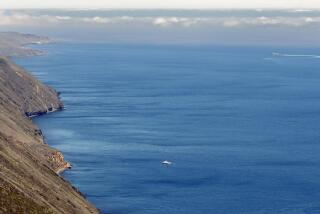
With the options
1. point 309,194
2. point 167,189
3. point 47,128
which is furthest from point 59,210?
point 47,128

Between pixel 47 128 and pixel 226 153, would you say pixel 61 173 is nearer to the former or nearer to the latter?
pixel 226 153

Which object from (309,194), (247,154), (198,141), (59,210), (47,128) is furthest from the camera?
(47,128)

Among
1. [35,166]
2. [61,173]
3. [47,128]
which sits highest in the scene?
[47,128]

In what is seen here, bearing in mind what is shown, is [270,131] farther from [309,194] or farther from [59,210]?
[59,210]

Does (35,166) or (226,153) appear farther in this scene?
(226,153)

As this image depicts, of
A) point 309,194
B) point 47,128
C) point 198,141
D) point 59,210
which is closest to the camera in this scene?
point 59,210

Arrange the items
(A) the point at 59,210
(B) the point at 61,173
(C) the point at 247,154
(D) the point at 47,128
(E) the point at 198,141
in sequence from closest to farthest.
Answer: (A) the point at 59,210
(B) the point at 61,173
(C) the point at 247,154
(E) the point at 198,141
(D) the point at 47,128

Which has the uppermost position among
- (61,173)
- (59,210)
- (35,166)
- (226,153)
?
(226,153)

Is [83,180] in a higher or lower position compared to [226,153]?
lower

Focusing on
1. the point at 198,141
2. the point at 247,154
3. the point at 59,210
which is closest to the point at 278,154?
the point at 247,154
